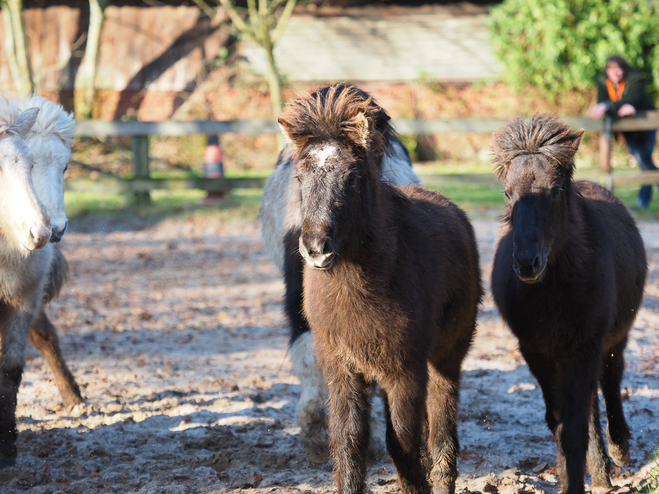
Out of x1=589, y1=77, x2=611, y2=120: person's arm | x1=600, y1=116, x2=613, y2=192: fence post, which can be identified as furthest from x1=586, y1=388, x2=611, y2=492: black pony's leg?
x1=589, y1=77, x2=611, y2=120: person's arm

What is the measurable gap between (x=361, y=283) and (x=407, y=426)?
0.74m

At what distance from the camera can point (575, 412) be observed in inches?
150

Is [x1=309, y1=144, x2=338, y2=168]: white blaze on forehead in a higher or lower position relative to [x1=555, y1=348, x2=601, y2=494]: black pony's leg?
higher

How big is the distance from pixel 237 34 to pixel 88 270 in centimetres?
1320

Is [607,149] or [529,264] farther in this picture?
[607,149]

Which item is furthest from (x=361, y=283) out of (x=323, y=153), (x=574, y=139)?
(x=574, y=139)

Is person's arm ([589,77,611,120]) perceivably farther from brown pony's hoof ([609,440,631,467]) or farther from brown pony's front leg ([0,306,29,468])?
brown pony's front leg ([0,306,29,468])

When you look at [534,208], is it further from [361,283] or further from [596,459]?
[596,459]

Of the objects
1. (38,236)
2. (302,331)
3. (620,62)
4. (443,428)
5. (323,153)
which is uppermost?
(620,62)

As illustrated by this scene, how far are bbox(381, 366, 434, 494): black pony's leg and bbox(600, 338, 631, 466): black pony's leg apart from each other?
1.60 meters

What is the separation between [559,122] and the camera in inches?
159

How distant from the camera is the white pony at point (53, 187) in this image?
4746 mm

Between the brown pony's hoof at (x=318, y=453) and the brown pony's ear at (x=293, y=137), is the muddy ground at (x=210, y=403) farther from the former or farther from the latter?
the brown pony's ear at (x=293, y=137)

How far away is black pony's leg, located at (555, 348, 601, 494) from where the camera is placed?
3787mm
